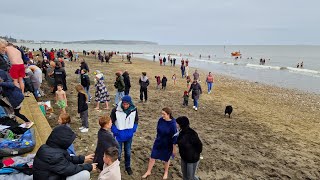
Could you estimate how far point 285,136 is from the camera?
10312mm

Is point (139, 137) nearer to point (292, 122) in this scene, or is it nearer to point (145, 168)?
point (145, 168)

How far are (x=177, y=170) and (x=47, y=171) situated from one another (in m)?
3.80

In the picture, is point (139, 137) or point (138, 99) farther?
point (138, 99)

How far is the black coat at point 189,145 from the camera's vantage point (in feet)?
17.0

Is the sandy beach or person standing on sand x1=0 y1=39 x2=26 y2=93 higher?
person standing on sand x1=0 y1=39 x2=26 y2=93

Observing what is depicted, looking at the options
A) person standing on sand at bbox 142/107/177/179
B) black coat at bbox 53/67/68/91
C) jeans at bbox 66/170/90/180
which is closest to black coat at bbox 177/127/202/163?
person standing on sand at bbox 142/107/177/179

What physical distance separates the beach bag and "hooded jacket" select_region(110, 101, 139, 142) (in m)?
1.73

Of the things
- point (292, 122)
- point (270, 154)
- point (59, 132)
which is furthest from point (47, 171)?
point (292, 122)

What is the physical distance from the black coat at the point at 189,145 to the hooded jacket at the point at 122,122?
1199mm

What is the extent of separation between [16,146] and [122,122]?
2.14m

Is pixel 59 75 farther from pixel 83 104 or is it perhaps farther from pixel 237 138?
pixel 237 138

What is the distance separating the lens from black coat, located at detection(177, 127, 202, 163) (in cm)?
520

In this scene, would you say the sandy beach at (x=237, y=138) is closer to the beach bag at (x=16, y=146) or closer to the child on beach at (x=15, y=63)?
the beach bag at (x=16, y=146)

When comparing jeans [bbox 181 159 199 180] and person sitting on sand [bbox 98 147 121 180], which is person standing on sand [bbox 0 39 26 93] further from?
jeans [bbox 181 159 199 180]
